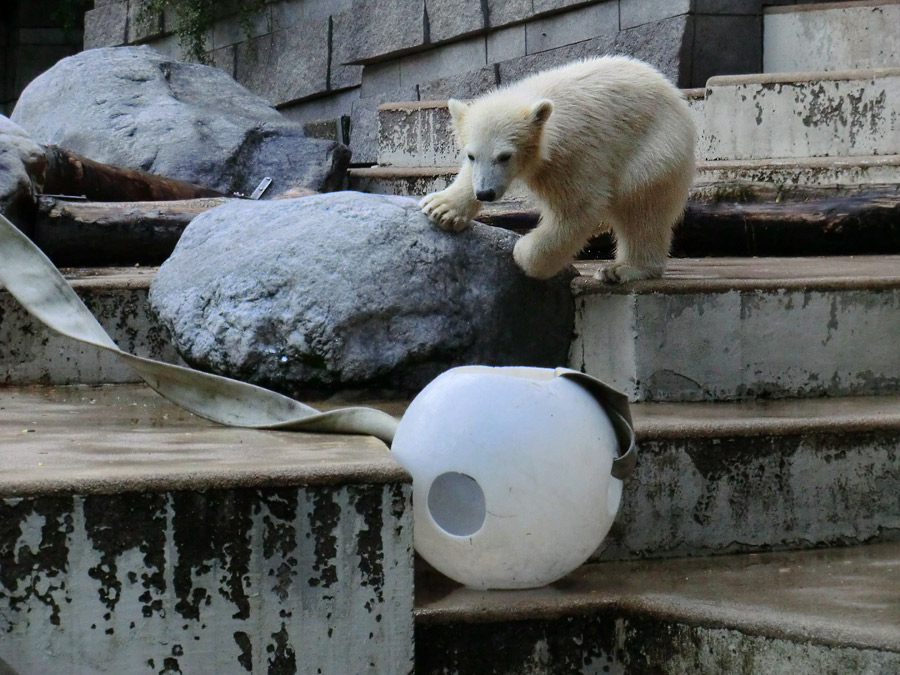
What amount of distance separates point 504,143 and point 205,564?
1667mm

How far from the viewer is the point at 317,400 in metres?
3.08

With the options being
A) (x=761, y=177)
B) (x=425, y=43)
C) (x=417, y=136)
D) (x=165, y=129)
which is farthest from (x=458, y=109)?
(x=425, y=43)

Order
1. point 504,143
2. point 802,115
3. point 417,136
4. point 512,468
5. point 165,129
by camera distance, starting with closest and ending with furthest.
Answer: point 512,468
point 504,143
point 802,115
point 165,129
point 417,136

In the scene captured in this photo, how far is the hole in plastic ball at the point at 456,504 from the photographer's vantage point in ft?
6.91

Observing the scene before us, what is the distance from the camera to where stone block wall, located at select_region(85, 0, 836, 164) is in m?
6.64

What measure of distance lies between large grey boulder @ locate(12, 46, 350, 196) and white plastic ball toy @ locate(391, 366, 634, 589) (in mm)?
4491

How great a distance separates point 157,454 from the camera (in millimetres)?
2068

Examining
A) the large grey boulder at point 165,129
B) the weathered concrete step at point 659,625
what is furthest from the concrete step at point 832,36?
the weathered concrete step at point 659,625

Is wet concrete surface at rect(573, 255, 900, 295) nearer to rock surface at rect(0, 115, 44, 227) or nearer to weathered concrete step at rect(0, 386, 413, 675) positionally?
weathered concrete step at rect(0, 386, 413, 675)

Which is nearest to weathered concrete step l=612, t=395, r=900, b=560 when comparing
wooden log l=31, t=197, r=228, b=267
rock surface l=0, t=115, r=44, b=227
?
wooden log l=31, t=197, r=228, b=267

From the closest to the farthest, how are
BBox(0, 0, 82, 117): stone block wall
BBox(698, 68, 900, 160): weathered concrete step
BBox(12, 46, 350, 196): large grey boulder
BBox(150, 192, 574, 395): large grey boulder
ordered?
BBox(150, 192, 574, 395): large grey boulder
BBox(698, 68, 900, 160): weathered concrete step
BBox(12, 46, 350, 196): large grey boulder
BBox(0, 0, 82, 117): stone block wall

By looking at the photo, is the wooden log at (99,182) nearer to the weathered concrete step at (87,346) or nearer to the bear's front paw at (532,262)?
the weathered concrete step at (87,346)

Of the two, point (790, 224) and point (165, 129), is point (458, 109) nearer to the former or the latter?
point (790, 224)

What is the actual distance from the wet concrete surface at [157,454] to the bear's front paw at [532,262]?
106cm
